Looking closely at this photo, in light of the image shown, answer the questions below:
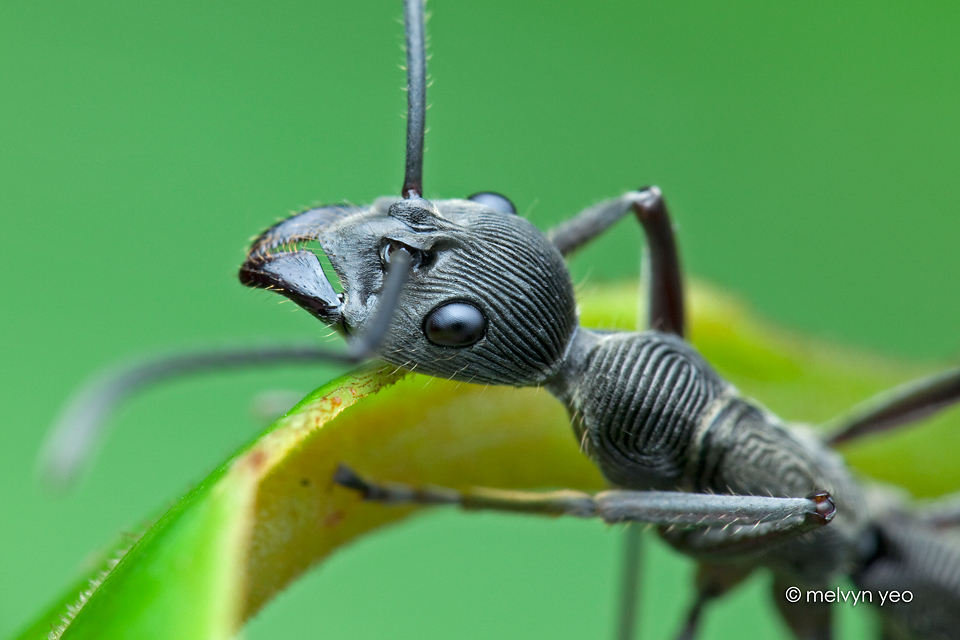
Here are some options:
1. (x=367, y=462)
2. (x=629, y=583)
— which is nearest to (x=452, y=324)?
(x=367, y=462)

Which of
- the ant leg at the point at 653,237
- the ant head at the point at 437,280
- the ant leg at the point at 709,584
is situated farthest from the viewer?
the ant leg at the point at 709,584

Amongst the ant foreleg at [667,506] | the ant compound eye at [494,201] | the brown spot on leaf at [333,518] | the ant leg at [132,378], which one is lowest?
the ant foreleg at [667,506]

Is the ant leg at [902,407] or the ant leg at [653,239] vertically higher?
the ant leg at [653,239]

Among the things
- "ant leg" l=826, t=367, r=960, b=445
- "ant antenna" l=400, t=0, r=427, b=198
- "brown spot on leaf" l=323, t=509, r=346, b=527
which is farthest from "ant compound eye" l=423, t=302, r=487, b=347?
"ant leg" l=826, t=367, r=960, b=445

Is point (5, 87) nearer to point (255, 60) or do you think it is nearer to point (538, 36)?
point (255, 60)

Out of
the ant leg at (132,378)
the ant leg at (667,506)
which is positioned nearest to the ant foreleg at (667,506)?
the ant leg at (667,506)

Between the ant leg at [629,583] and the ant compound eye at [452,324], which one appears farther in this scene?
the ant leg at [629,583]

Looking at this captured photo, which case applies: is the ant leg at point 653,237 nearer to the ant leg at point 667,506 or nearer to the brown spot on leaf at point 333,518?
the ant leg at point 667,506
